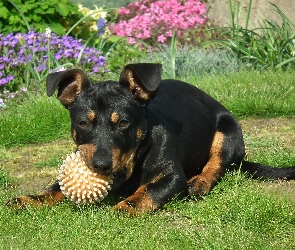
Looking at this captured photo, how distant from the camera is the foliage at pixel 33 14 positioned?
35.2 feet

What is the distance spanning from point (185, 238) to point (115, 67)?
20.7 feet

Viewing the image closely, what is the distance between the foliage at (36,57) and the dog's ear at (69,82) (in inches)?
154

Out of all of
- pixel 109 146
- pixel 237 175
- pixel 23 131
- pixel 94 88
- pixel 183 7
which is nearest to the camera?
pixel 109 146

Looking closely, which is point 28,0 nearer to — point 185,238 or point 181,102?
point 181,102

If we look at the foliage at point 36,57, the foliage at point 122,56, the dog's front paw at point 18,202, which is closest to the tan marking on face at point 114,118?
the dog's front paw at point 18,202

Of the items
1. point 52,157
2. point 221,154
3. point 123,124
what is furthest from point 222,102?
point 123,124

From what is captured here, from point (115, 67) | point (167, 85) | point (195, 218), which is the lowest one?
point (115, 67)

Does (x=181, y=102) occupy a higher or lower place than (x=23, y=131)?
higher

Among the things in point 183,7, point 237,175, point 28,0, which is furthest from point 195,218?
point 183,7

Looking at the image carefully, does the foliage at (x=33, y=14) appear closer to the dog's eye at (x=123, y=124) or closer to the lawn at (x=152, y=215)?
the lawn at (x=152, y=215)

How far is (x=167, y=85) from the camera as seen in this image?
6887 millimetres

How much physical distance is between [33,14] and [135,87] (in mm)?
5712

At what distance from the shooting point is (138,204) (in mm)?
5457

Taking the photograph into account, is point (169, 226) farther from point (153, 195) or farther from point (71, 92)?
point (71, 92)
